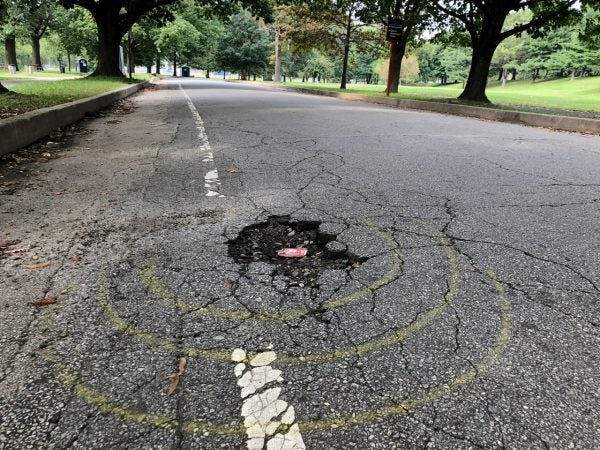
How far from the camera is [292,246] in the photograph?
3125 mm

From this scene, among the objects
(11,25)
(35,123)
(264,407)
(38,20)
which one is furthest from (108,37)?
(38,20)

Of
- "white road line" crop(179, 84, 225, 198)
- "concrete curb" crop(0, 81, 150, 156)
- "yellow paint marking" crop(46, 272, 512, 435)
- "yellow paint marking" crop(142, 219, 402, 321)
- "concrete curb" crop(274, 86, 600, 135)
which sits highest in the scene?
"concrete curb" crop(274, 86, 600, 135)

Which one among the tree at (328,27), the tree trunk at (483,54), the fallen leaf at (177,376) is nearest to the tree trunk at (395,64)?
the tree at (328,27)

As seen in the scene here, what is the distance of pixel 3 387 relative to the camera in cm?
173

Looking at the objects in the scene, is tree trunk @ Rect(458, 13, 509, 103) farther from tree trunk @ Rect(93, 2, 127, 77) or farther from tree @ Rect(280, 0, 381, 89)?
tree trunk @ Rect(93, 2, 127, 77)

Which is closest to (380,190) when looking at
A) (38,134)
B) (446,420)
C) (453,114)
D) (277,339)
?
(277,339)

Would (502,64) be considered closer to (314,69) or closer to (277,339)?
(314,69)

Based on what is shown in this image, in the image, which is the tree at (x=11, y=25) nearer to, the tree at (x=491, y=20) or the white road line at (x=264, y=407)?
the tree at (x=491, y=20)

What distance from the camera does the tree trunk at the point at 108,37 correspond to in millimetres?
22773

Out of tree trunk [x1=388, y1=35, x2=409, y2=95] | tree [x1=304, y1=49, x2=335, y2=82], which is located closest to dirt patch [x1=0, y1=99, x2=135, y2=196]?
tree trunk [x1=388, y1=35, x2=409, y2=95]

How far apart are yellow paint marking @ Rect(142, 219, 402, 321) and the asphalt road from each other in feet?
0.04

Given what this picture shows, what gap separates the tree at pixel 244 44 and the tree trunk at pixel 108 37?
4466 cm

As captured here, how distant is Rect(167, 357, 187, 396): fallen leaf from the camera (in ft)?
5.67

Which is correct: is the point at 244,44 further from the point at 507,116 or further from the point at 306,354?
the point at 306,354
